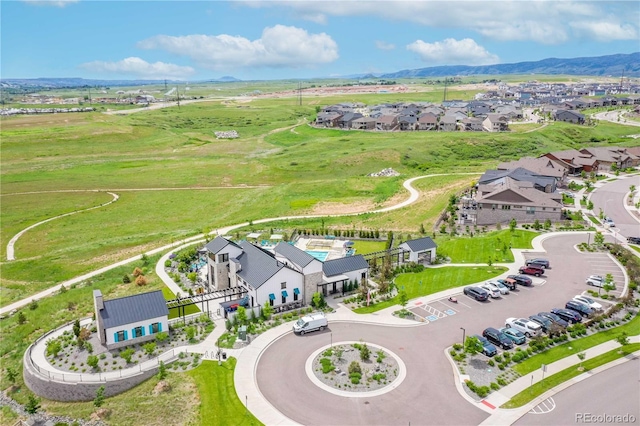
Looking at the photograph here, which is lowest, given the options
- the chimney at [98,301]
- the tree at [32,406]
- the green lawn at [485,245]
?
the tree at [32,406]

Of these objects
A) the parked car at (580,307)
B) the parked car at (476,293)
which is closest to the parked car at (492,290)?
the parked car at (476,293)

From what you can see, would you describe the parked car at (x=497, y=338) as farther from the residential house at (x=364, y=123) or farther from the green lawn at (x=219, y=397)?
the residential house at (x=364, y=123)

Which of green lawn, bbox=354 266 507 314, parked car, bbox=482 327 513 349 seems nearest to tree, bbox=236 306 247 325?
green lawn, bbox=354 266 507 314

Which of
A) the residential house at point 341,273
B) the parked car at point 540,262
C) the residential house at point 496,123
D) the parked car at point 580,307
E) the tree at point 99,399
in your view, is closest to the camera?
the tree at point 99,399

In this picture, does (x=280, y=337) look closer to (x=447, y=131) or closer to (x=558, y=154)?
(x=558, y=154)

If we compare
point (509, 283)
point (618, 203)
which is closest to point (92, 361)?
point (509, 283)

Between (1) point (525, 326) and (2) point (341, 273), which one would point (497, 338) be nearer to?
(1) point (525, 326)

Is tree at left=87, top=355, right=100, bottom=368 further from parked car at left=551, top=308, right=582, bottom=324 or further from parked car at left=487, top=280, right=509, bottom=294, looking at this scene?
parked car at left=551, top=308, right=582, bottom=324
